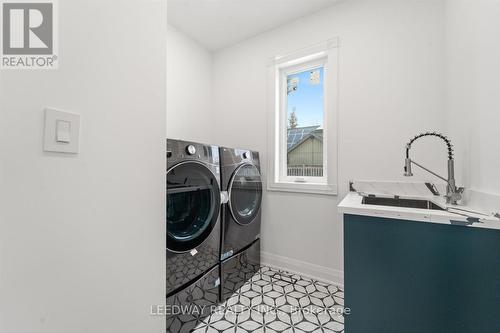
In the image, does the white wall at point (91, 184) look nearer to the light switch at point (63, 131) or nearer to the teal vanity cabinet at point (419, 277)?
the light switch at point (63, 131)

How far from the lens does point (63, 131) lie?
0.54m

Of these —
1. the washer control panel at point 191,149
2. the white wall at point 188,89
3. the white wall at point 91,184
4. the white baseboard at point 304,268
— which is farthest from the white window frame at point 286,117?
the white wall at point 91,184

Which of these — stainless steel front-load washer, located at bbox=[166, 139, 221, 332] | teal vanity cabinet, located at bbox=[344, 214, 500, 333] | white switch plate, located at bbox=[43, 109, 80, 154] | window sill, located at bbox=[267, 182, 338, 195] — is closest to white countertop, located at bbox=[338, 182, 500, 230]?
teal vanity cabinet, located at bbox=[344, 214, 500, 333]

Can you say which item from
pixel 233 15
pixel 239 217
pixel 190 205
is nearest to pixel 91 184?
pixel 190 205

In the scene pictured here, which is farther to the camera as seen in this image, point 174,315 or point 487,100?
point 174,315

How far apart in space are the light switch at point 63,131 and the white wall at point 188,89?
1.60 meters

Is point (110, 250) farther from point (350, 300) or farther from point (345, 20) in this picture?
point (345, 20)

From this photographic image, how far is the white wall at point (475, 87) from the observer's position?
0.98 m

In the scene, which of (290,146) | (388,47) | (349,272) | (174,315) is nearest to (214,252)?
(174,315)

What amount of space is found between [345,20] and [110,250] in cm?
232

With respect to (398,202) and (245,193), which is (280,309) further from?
(398,202)

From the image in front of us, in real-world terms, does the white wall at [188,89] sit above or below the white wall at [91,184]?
above

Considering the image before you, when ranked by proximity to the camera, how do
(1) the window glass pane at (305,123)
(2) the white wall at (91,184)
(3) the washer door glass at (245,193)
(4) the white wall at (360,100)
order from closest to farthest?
(2) the white wall at (91,184) < (4) the white wall at (360,100) < (3) the washer door glass at (245,193) < (1) the window glass pane at (305,123)

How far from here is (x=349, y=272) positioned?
1.13 m
